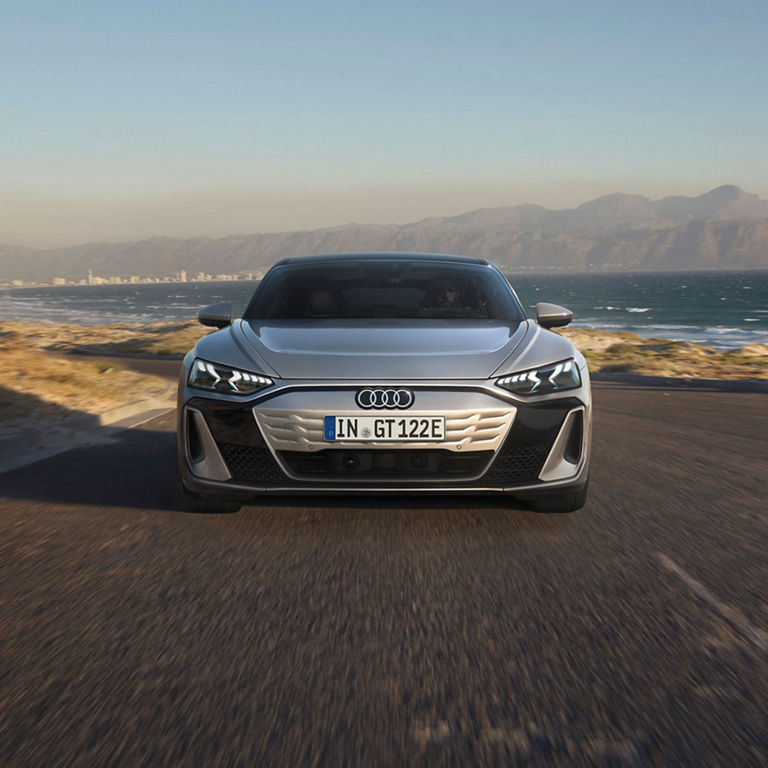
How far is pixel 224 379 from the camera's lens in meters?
4.25

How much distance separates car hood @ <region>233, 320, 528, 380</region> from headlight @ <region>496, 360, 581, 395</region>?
0.12 m

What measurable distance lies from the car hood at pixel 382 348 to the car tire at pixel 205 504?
2.72ft

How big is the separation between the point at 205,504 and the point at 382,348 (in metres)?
1.30

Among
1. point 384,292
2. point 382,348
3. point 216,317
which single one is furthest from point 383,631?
point 384,292

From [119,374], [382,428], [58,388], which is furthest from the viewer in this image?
[119,374]

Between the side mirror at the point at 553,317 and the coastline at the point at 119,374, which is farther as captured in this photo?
the coastline at the point at 119,374

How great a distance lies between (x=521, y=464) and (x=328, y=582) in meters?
1.21

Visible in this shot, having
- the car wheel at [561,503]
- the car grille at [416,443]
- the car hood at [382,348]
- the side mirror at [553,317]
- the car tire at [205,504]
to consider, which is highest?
the car hood at [382,348]

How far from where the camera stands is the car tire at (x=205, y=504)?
4453 millimetres

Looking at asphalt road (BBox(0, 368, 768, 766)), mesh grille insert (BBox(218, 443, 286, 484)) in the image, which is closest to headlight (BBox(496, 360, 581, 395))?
asphalt road (BBox(0, 368, 768, 766))

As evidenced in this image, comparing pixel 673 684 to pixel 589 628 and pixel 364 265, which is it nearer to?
pixel 589 628

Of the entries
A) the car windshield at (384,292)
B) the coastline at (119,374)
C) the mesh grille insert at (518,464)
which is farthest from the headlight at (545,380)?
the coastline at (119,374)

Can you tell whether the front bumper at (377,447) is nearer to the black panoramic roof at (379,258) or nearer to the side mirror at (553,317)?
the side mirror at (553,317)

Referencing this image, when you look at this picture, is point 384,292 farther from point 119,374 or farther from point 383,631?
point 119,374
